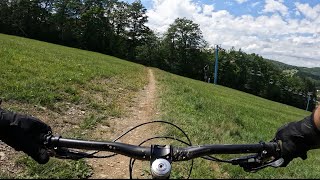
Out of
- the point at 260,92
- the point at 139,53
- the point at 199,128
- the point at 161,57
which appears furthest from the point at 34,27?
the point at 199,128

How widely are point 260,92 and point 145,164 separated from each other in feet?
355

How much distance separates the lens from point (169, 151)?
2.30 meters

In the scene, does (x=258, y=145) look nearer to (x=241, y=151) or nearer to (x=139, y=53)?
(x=241, y=151)

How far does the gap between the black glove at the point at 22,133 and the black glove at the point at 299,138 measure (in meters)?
1.69

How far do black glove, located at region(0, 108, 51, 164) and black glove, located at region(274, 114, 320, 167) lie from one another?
1689 millimetres

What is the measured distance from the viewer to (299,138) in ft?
7.96

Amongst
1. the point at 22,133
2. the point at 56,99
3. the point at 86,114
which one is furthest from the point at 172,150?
the point at 56,99

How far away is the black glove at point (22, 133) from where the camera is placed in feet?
7.93

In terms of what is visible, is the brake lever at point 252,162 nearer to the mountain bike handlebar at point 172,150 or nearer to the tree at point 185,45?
the mountain bike handlebar at point 172,150

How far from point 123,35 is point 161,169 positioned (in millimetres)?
97866

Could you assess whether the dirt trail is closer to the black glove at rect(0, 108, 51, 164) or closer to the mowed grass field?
the mowed grass field

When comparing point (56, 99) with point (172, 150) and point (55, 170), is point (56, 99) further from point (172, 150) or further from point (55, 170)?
point (172, 150)

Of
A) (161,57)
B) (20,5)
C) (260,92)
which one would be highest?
(20,5)

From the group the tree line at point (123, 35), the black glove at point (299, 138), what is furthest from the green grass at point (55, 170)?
the tree line at point (123, 35)
